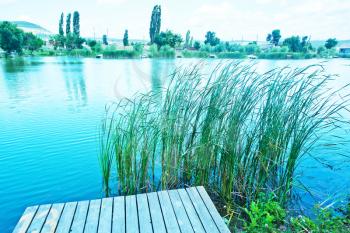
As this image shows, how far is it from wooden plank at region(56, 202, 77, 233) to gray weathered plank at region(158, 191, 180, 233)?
784mm

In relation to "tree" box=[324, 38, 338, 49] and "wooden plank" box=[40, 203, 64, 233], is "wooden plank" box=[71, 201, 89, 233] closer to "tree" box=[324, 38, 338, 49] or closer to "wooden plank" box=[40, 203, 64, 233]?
"wooden plank" box=[40, 203, 64, 233]

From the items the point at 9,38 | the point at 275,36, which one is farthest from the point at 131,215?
the point at 275,36

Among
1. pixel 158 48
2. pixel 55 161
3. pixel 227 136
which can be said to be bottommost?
pixel 55 161

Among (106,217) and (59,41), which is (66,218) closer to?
(106,217)

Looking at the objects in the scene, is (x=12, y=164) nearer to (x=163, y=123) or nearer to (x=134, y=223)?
(x=163, y=123)

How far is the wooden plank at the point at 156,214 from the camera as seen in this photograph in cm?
180

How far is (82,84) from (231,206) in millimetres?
11261

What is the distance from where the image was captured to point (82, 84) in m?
12.1

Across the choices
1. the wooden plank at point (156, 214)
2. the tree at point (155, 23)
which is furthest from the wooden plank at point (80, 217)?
the tree at point (155, 23)

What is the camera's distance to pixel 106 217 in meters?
1.93

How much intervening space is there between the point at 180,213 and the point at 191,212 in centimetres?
10

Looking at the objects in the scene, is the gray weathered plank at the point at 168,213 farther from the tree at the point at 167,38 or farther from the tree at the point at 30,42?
the tree at the point at 30,42

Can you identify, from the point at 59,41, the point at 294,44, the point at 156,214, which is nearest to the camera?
the point at 156,214

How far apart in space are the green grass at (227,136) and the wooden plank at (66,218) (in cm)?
66
